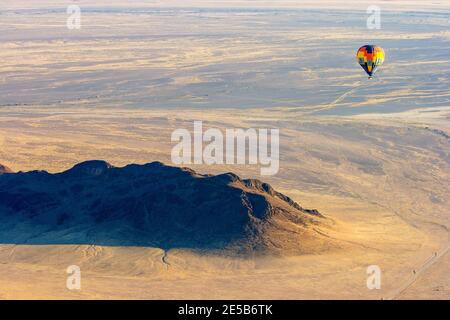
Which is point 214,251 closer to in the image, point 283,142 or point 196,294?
point 196,294

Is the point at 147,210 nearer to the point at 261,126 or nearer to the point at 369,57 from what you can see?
the point at 369,57

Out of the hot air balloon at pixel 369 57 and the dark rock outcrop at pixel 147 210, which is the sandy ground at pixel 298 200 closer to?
the dark rock outcrop at pixel 147 210

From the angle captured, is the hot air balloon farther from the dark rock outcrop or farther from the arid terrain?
the dark rock outcrop

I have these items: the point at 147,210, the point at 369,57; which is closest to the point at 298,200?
the point at 147,210

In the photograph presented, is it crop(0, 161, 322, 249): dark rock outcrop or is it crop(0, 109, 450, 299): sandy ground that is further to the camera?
crop(0, 161, 322, 249): dark rock outcrop

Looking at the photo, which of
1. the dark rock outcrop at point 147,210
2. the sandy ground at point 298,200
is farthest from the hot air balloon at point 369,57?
the dark rock outcrop at point 147,210

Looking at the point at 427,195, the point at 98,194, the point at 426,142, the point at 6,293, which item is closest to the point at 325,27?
the point at 426,142

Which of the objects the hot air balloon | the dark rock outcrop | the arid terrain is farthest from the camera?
the hot air balloon

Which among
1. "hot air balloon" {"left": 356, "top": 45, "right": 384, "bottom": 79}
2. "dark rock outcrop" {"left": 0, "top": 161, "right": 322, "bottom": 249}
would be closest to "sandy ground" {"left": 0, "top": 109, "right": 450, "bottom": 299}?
"dark rock outcrop" {"left": 0, "top": 161, "right": 322, "bottom": 249}
